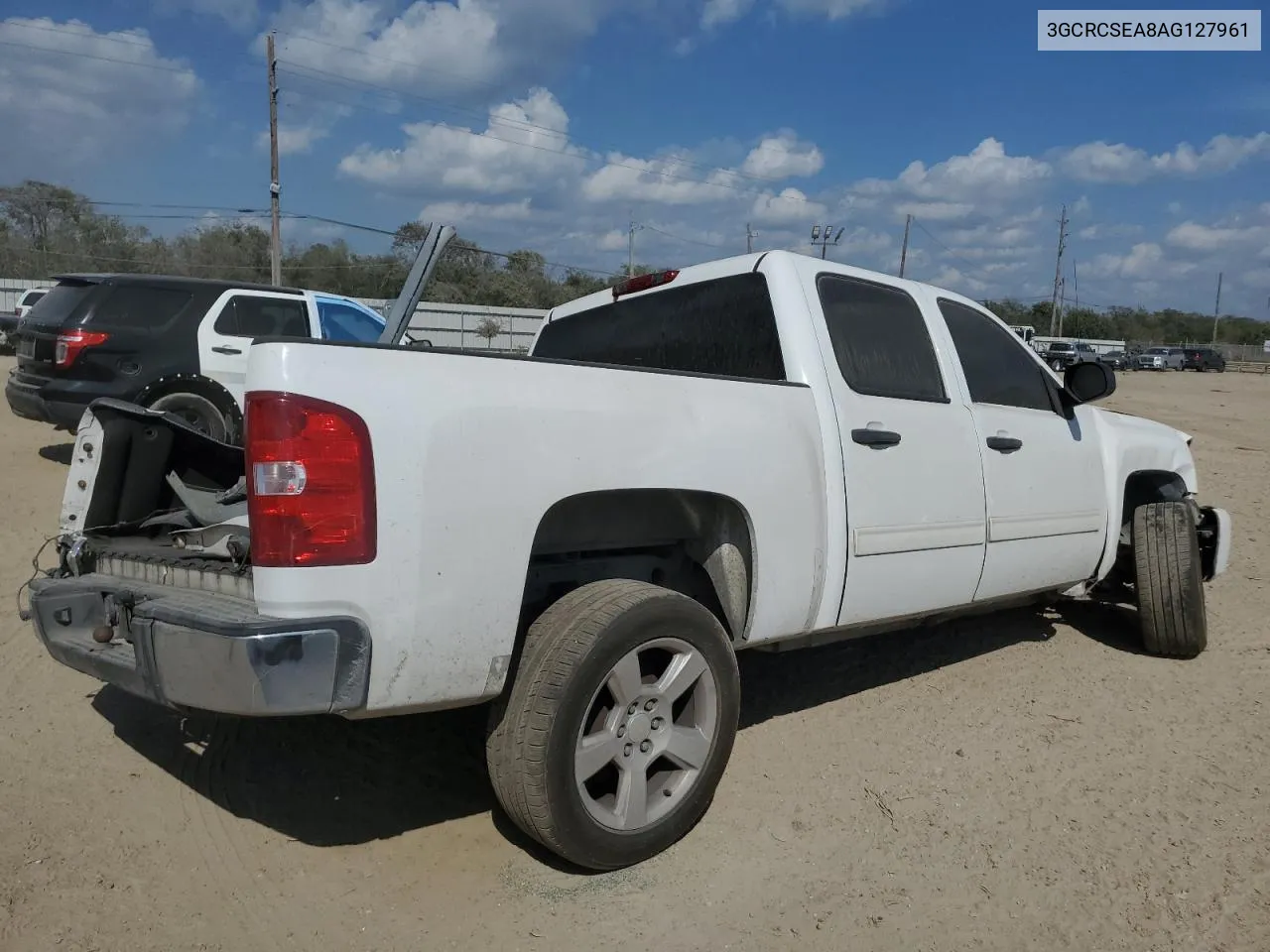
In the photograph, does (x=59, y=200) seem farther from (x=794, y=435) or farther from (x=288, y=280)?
(x=794, y=435)

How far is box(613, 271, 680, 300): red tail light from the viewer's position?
4215mm

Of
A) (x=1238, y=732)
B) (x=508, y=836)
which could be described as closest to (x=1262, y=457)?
(x=1238, y=732)

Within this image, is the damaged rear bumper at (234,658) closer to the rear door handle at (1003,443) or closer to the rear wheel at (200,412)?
the rear door handle at (1003,443)

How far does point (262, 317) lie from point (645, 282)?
6474 millimetres

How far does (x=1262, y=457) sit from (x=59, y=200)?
188 feet

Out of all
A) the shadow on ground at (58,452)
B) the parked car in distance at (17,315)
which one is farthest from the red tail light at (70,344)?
the parked car in distance at (17,315)

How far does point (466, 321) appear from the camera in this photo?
33750 mm

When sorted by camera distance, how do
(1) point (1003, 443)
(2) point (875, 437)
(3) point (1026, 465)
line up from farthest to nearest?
(3) point (1026, 465) → (1) point (1003, 443) → (2) point (875, 437)

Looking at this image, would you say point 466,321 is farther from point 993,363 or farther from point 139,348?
point 993,363

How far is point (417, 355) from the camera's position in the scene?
2.45m

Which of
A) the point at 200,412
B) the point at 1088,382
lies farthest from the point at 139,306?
the point at 1088,382

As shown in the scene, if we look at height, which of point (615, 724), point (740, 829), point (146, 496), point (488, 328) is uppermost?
point (488, 328)

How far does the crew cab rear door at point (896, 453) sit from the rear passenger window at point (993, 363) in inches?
8.8

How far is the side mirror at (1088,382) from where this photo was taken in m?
4.66
